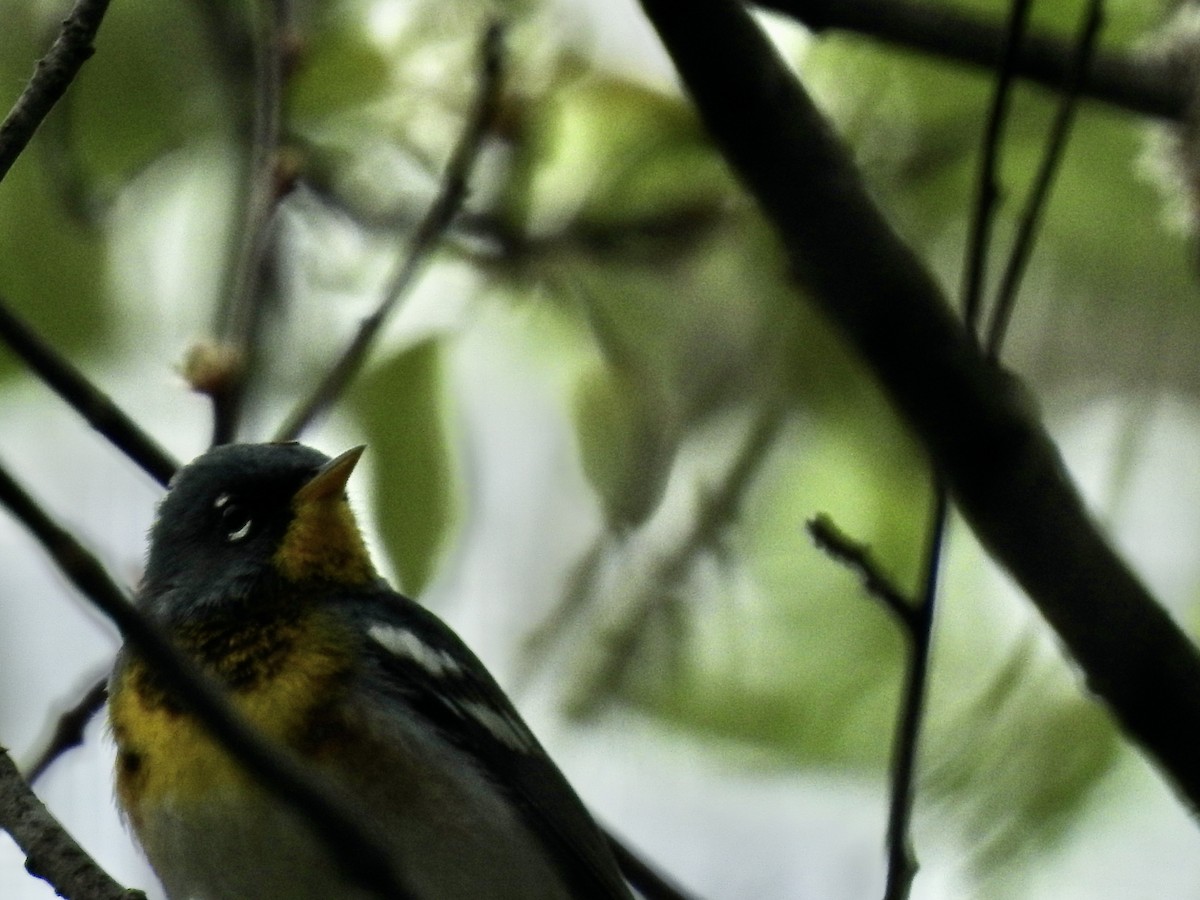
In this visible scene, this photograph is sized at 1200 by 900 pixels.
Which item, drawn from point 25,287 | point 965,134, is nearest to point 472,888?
point 25,287

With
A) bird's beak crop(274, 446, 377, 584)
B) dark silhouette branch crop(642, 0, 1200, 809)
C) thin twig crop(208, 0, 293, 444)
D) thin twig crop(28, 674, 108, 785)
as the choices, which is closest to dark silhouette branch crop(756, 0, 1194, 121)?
dark silhouette branch crop(642, 0, 1200, 809)

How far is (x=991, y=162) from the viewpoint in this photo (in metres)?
3.18

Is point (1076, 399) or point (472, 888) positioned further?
point (1076, 399)

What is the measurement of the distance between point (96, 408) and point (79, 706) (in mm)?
751

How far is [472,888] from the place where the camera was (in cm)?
388

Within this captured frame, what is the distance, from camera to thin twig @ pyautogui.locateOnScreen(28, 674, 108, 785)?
12.1 feet

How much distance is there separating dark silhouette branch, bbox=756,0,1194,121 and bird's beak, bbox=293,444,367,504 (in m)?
1.58

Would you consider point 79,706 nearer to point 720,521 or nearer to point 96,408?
point 96,408

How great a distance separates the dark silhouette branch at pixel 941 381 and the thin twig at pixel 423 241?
809 millimetres

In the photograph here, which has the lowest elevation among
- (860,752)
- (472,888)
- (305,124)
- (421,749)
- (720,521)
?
(472,888)

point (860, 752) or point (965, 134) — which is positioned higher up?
point (965, 134)

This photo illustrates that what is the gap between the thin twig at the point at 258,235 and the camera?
377 cm

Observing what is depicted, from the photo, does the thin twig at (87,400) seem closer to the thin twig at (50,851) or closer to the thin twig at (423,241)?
the thin twig at (423,241)

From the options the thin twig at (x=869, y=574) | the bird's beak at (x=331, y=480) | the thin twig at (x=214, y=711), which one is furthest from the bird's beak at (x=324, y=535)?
the thin twig at (x=214, y=711)
